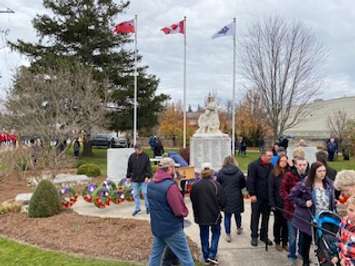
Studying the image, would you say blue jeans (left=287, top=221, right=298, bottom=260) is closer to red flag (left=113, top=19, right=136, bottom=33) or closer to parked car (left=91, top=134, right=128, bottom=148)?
red flag (left=113, top=19, right=136, bottom=33)

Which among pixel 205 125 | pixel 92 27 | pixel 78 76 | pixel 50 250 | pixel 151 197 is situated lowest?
pixel 50 250

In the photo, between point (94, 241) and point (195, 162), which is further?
point (195, 162)

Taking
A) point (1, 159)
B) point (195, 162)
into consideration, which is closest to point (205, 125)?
point (195, 162)

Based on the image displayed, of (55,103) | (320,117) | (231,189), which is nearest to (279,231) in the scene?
(231,189)

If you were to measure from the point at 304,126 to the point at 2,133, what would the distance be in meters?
38.0

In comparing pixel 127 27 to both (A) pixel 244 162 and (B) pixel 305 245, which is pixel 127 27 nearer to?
(A) pixel 244 162

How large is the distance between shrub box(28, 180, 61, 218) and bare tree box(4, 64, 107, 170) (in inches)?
415

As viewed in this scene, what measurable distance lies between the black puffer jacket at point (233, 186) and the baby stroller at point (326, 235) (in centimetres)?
290

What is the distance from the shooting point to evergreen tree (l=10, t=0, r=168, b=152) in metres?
30.7

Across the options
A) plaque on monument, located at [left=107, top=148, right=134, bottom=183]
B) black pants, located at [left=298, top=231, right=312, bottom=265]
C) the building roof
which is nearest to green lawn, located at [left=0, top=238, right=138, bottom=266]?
black pants, located at [left=298, top=231, right=312, bottom=265]

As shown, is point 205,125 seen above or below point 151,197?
above

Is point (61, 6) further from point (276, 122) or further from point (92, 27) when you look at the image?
point (276, 122)

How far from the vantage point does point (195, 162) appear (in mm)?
17078

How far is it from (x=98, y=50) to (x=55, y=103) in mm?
9316
